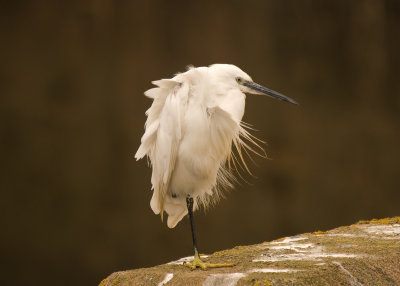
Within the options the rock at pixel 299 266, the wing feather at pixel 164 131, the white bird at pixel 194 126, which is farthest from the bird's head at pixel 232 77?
the rock at pixel 299 266

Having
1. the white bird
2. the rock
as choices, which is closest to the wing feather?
the white bird

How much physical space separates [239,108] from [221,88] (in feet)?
0.34

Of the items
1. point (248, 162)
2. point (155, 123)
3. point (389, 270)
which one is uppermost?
point (155, 123)

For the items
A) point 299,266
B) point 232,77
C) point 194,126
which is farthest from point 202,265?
point 232,77

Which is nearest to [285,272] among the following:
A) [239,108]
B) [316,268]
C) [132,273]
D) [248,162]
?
[316,268]

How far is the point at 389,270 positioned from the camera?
6.09 feet

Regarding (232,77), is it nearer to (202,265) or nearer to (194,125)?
(194,125)

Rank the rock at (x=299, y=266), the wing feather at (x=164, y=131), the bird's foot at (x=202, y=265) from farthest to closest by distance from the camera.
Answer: the wing feather at (x=164, y=131) < the bird's foot at (x=202, y=265) < the rock at (x=299, y=266)

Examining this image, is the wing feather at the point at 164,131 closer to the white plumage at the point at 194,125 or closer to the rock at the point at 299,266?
the white plumage at the point at 194,125

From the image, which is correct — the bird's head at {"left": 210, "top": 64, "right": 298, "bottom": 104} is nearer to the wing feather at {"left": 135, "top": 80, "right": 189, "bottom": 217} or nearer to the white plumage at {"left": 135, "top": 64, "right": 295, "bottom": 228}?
the white plumage at {"left": 135, "top": 64, "right": 295, "bottom": 228}

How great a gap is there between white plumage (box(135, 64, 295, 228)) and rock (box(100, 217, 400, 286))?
0.32m

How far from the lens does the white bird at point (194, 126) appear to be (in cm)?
210

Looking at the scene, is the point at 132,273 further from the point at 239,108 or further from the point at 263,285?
the point at 239,108

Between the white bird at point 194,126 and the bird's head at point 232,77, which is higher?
the bird's head at point 232,77
